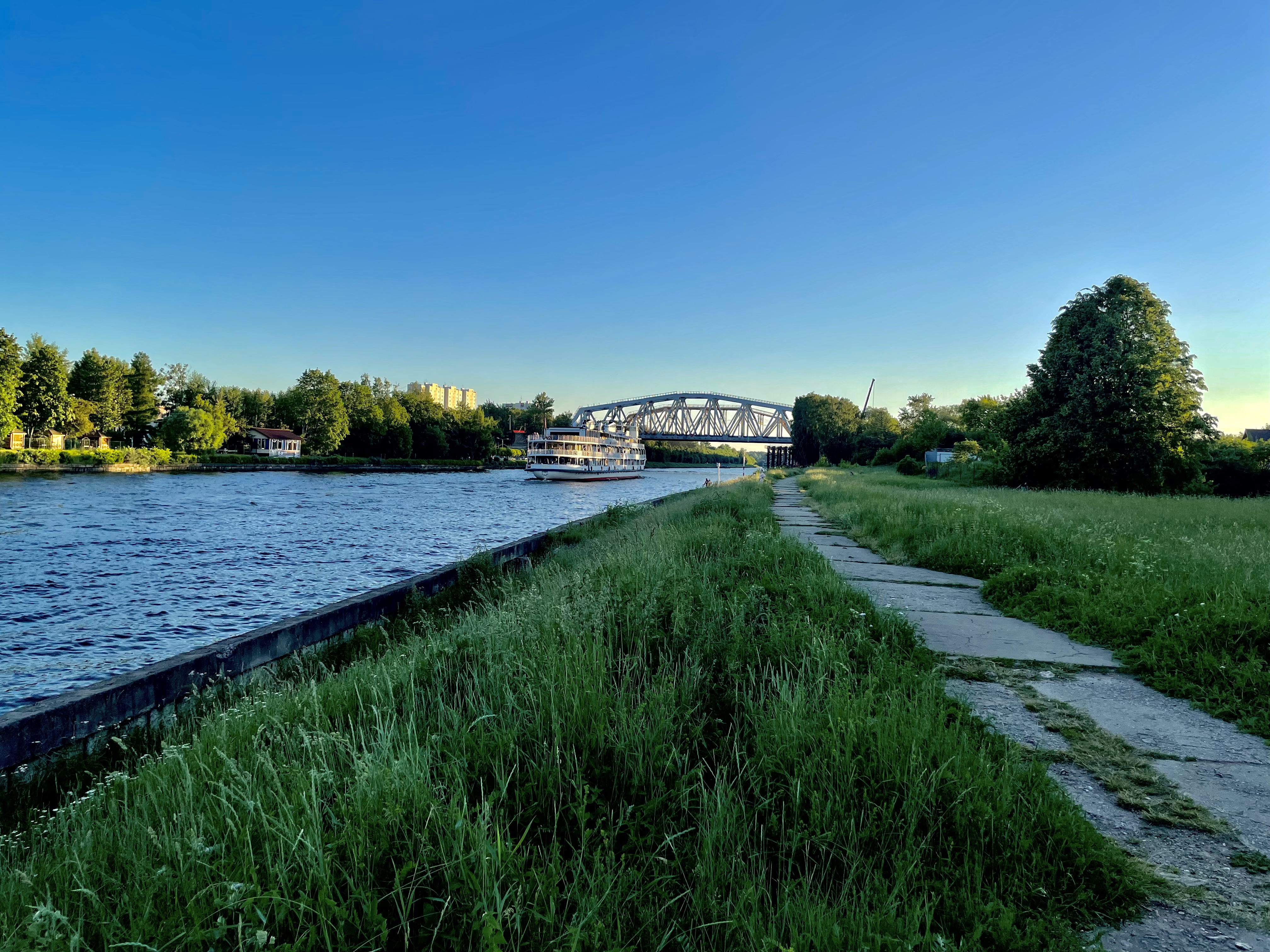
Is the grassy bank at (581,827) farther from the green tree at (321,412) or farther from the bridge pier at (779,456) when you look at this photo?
the bridge pier at (779,456)

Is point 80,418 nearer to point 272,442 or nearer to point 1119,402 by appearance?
point 272,442

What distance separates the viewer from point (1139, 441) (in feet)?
89.7

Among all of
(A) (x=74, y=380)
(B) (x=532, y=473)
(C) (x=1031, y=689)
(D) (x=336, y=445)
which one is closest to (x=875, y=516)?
(C) (x=1031, y=689)

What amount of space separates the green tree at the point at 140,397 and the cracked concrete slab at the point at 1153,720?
103 meters

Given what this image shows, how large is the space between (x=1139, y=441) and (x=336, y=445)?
103 m

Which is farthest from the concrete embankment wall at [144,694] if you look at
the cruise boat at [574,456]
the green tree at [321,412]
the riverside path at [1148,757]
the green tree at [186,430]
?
the green tree at [321,412]

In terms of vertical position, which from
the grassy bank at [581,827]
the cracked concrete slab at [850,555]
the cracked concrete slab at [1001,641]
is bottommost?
the cracked concrete slab at [850,555]

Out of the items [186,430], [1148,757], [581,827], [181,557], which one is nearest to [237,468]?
[186,430]

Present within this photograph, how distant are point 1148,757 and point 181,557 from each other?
847 inches

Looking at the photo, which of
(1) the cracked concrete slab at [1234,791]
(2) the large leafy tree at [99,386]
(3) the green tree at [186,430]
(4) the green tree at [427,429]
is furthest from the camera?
(4) the green tree at [427,429]

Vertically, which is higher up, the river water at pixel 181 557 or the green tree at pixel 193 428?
the green tree at pixel 193 428

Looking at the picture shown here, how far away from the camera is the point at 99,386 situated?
74.7m

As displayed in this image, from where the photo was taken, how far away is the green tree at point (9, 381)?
188 ft

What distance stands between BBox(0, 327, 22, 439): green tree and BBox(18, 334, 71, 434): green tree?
2388 mm
